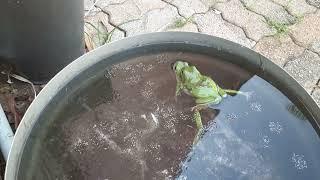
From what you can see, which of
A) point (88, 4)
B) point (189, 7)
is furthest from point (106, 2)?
point (189, 7)

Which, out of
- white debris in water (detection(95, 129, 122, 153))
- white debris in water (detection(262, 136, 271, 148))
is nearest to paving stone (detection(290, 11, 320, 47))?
white debris in water (detection(262, 136, 271, 148))

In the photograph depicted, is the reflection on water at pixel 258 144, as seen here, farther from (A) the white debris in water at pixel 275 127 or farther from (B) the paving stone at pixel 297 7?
(B) the paving stone at pixel 297 7

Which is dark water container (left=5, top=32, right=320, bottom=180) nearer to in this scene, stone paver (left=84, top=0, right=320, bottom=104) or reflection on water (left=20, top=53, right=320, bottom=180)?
reflection on water (left=20, top=53, right=320, bottom=180)

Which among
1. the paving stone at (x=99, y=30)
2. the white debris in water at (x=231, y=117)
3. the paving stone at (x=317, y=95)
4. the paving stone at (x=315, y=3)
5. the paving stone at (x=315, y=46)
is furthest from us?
the paving stone at (x=315, y=3)

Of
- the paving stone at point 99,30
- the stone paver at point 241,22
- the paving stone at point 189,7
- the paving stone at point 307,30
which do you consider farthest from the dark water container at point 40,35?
the paving stone at point 307,30

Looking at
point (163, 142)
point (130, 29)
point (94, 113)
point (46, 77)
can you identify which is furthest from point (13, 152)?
point (130, 29)

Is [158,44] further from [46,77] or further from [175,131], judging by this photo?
[46,77]

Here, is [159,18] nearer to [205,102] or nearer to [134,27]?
[134,27]
